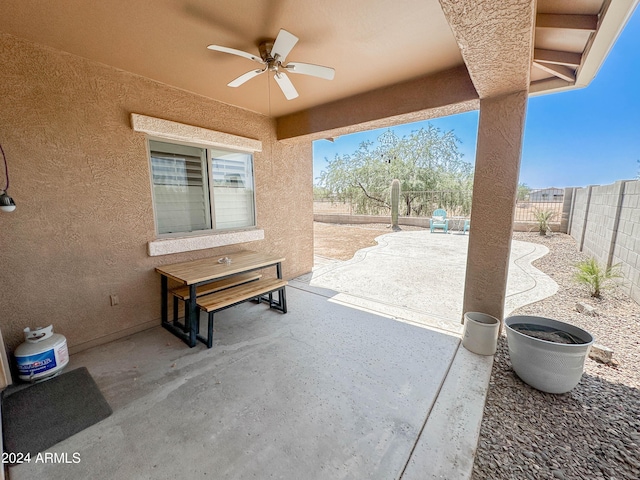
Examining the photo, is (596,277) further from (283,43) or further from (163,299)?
(163,299)

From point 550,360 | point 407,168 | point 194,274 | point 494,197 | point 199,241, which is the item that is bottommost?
point 550,360

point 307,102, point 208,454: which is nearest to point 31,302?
point 208,454

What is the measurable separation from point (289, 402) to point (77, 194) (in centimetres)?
275

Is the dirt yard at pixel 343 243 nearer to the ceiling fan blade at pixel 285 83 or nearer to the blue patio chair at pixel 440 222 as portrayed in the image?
the blue patio chair at pixel 440 222

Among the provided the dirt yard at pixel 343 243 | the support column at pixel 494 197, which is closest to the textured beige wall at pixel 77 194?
the support column at pixel 494 197

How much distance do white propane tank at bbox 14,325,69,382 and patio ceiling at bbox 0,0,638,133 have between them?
2451 mm

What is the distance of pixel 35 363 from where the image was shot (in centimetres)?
210

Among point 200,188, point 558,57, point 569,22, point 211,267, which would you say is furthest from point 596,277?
point 200,188

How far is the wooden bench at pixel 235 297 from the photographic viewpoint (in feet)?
8.65

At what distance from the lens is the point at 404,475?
4.63ft

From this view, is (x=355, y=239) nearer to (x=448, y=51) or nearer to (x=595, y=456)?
(x=448, y=51)

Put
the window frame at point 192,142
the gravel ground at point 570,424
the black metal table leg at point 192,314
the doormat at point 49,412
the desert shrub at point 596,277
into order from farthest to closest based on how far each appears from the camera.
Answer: the desert shrub at point 596,277, the window frame at point 192,142, the black metal table leg at point 192,314, the doormat at point 49,412, the gravel ground at point 570,424

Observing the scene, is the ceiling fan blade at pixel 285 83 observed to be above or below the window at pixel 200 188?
above

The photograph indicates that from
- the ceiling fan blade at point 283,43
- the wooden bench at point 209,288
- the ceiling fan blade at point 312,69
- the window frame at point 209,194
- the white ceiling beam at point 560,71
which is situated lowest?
the wooden bench at point 209,288
